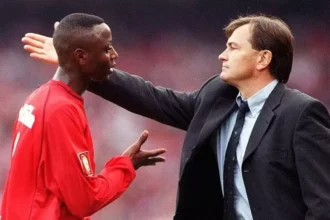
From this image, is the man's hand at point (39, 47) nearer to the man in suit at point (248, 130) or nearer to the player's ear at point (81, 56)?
the man in suit at point (248, 130)

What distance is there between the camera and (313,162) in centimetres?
274

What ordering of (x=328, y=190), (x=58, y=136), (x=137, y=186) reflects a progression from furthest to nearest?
1. (x=137, y=186)
2. (x=328, y=190)
3. (x=58, y=136)

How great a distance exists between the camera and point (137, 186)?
5.08 meters

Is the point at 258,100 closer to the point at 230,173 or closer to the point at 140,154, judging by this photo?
the point at 230,173

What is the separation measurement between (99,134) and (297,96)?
7.90 feet

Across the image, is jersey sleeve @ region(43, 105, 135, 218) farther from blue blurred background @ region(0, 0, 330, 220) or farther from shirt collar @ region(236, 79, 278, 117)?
blue blurred background @ region(0, 0, 330, 220)

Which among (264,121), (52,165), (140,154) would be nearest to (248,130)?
(264,121)

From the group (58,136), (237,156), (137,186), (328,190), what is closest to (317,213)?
(328,190)

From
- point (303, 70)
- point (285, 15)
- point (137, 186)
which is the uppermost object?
point (285, 15)

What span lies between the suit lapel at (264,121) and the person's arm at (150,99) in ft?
1.20

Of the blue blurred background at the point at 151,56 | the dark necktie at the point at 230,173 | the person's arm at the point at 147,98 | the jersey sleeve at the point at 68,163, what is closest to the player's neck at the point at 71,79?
the jersey sleeve at the point at 68,163

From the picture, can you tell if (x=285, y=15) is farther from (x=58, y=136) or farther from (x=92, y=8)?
(x=58, y=136)

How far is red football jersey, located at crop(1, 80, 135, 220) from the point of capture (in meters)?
2.57

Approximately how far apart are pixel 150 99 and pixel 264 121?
0.50 meters
